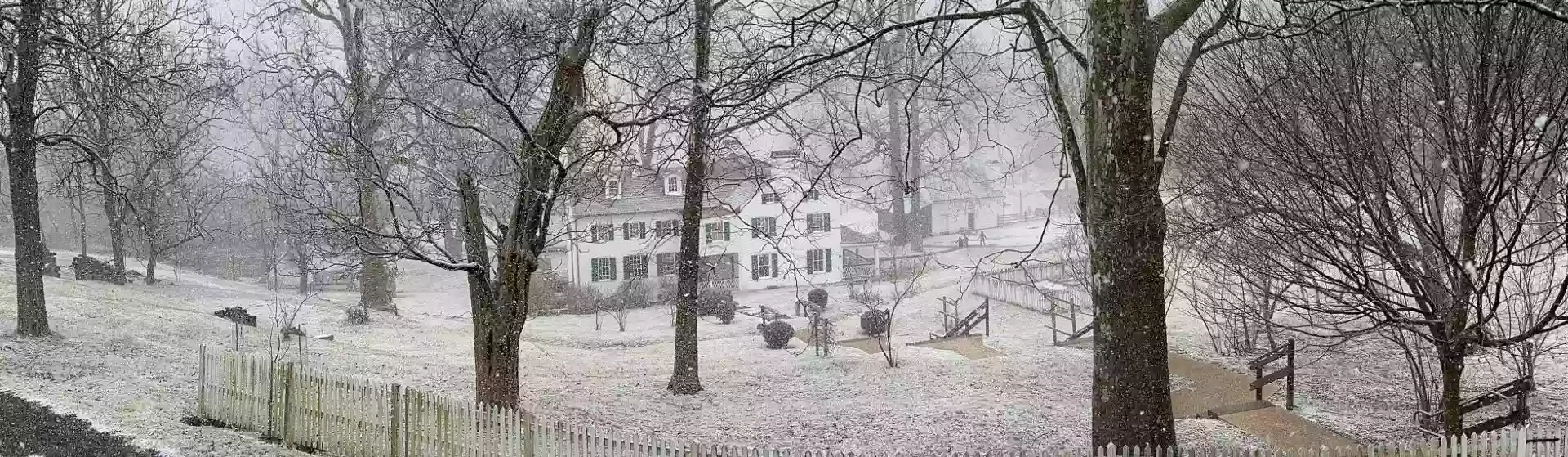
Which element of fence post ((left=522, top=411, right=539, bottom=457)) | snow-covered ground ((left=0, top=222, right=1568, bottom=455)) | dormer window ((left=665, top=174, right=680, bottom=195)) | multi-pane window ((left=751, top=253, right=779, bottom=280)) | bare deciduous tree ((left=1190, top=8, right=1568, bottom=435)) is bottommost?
snow-covered ground ((left=0, top=222, right=1568, bottom=455))

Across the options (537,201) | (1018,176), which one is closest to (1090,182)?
(537,201)

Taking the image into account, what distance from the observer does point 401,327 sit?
23109 millimetres

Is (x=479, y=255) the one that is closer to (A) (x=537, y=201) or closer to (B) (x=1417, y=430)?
(A) (x=537, y=201)

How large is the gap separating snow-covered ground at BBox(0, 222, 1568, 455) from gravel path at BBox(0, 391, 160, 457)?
26 centimetres

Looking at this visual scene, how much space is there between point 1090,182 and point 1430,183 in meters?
3.32

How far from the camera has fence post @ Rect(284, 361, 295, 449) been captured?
9141 millimetres

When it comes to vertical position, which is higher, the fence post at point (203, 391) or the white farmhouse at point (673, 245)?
the white farmhouse at point (673, 245)

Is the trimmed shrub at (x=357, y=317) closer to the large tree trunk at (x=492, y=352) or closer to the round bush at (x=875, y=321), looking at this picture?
the round bush at (x=875, y=321)

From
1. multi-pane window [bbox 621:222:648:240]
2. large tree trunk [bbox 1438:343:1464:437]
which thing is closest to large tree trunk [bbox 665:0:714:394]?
large tree trunk [bbox 1438:343:1464:437]

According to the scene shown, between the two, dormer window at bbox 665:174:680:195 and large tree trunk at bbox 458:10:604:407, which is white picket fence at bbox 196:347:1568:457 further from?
dormer window at bbox 665:174:680:195

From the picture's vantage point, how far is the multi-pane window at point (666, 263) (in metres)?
34.2

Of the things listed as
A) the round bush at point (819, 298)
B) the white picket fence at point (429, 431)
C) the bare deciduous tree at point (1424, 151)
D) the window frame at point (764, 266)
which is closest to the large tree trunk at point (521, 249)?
the white picket fence at point (429, 431)

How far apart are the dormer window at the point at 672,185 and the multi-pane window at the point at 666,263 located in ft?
7.71

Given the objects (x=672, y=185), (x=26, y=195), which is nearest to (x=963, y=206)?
(x=672, y=185)
